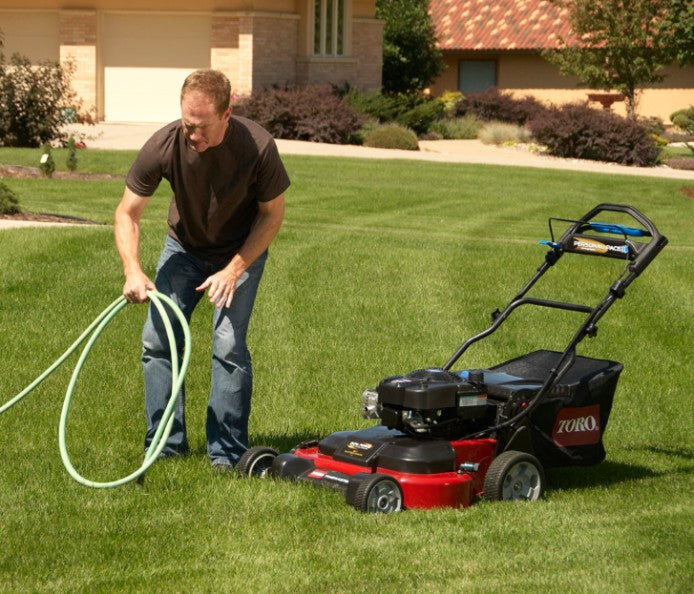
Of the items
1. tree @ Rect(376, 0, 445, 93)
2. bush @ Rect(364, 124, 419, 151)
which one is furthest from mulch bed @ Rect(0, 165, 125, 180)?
tree @ Rect(376, 0, 445, 93)

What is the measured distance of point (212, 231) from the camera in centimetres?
602

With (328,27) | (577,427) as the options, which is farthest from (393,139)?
(577,427)

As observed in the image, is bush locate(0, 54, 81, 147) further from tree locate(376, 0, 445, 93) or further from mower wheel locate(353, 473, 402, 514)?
mower wheel locate(353, 473, 402, 514)

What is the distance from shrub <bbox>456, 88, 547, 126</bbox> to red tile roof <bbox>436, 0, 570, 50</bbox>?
5660mm

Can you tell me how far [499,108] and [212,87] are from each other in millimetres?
32052

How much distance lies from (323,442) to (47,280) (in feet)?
17.3

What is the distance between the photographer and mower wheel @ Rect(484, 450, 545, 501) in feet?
19.2

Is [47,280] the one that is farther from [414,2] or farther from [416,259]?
[414,2]

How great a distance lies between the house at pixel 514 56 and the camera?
43.0 m

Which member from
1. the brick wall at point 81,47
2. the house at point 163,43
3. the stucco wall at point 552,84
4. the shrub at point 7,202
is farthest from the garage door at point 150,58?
the shrub at point 7,202

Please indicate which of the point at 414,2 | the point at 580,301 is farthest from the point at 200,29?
the point at 580,301

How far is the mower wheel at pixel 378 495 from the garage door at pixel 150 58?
28307 millimetres

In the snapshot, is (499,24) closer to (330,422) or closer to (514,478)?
(330,422)

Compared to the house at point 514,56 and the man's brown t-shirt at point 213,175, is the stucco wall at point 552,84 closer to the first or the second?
the house at point 514,56
